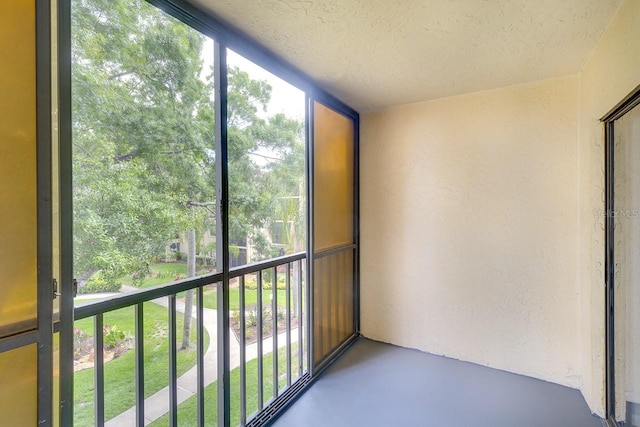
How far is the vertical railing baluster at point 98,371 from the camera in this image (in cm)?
117

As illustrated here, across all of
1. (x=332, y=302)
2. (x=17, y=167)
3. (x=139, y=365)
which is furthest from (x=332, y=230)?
(x=17, y=167)

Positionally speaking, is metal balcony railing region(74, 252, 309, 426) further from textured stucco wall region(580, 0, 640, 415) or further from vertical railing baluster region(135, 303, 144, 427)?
textured stucco wall region(580, 0, 640, 415)

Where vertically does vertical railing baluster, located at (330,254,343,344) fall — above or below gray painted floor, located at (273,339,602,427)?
above

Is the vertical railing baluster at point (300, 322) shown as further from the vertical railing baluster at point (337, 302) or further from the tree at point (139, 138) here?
the tree at point (139, 138)

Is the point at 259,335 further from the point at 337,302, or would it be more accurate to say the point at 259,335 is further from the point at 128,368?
the point at 337,302

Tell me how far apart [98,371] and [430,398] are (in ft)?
6.72

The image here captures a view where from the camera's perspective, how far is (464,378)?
2.34 meters

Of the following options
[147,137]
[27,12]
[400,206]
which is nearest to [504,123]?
[400,206]

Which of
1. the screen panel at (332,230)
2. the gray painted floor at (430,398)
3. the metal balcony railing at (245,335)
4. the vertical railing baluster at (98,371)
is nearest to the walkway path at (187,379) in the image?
the metal balcony railing at (245,335)

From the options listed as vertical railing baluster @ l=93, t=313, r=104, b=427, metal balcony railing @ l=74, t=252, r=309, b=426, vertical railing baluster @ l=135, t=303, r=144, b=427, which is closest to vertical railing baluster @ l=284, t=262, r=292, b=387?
metal balcony railing @ l=74, t=252, r=309, b=426

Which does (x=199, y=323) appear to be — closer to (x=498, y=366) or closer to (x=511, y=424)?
(x=511, y=424)

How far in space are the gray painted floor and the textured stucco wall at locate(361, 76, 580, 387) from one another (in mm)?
207

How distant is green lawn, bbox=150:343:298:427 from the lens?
165 centimetres

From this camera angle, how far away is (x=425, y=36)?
166cm
